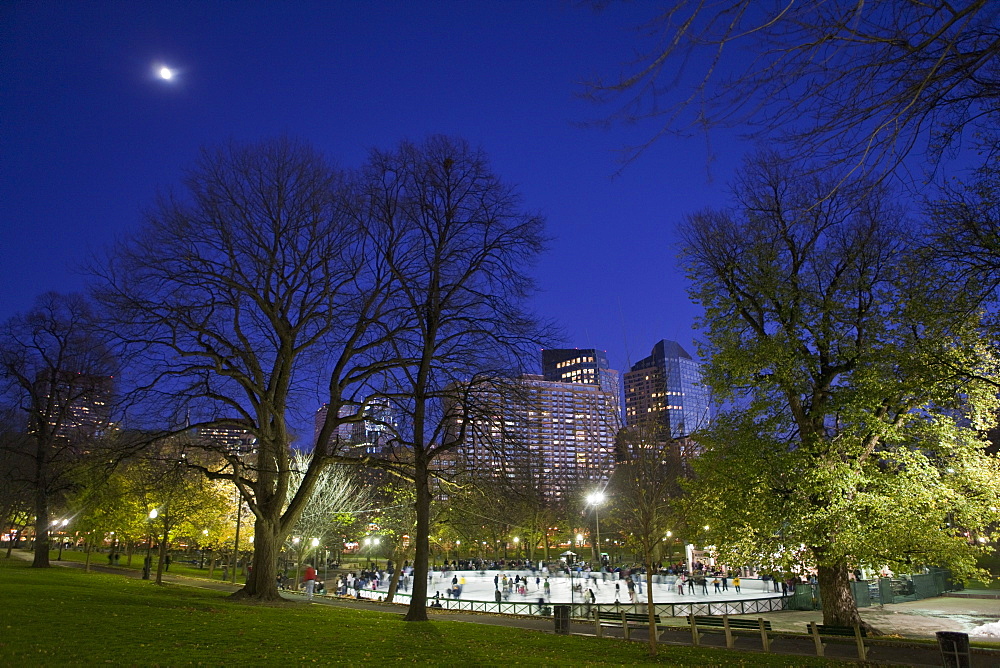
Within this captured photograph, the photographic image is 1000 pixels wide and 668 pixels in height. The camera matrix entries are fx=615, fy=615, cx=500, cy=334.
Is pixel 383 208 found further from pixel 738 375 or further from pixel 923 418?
pixel 923 418

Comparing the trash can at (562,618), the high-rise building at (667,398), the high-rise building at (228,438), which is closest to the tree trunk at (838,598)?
the high-rise building at (667,398)

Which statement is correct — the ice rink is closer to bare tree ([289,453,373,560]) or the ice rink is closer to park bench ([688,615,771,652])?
bare tree ([289,453,373,560])

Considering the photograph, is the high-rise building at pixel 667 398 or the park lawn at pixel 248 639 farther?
the high-rise building at pixel 667 398

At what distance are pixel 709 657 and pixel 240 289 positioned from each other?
17.5 meters

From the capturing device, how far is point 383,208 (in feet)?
71.4

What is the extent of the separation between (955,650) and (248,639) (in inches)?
599

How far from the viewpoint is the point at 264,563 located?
67.0ft

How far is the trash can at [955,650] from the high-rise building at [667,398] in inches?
380

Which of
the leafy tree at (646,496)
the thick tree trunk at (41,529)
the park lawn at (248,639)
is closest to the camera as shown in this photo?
the park lawn at (248,639)

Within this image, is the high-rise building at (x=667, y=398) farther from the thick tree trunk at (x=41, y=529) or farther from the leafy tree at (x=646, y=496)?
the thick tree trunk at (x=41, y=529)

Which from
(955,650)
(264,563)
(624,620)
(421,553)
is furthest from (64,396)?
(955,650)

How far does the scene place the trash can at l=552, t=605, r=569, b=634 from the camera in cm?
1941

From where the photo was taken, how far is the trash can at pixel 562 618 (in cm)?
1941

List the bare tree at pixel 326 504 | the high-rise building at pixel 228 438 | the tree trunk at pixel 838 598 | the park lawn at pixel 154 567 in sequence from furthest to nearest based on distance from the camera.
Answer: the park lawn at pixel 154 567, the bare tree at pixel 326 504, the high-rise building at pixel 228 438, the tree trunk at pixel 838 598
